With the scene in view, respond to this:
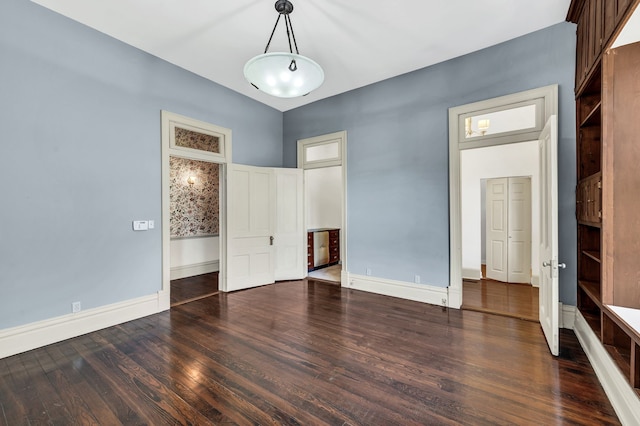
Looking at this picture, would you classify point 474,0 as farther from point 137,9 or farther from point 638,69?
point 137,9

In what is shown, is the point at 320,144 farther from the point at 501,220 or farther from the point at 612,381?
the point at 612,381

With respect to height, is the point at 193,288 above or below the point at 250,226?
below

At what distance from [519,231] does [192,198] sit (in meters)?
6.62

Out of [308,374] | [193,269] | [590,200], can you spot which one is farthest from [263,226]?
[590,200]

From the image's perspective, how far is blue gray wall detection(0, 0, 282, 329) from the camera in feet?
8.73

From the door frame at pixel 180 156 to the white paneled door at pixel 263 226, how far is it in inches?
4.7

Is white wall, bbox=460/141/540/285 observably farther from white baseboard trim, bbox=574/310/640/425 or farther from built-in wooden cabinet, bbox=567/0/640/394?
built-in wooden cabinet, bbox=567/0/640/394

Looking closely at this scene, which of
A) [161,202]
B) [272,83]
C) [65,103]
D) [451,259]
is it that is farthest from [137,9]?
[451,259]

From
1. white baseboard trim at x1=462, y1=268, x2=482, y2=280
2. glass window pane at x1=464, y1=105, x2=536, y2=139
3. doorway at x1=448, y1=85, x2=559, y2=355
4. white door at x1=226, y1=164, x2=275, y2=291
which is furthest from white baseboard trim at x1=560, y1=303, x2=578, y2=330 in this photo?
white door at x1=226, y1=164, x2=275, y2=291

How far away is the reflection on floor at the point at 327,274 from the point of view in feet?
17.9

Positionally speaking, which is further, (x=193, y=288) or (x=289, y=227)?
(x=289, y=227)

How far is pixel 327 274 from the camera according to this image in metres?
5.85

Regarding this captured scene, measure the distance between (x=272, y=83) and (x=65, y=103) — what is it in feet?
8.01

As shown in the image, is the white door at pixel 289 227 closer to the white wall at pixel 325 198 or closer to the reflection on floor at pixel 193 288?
the reflection on floor at pixel 193 288
